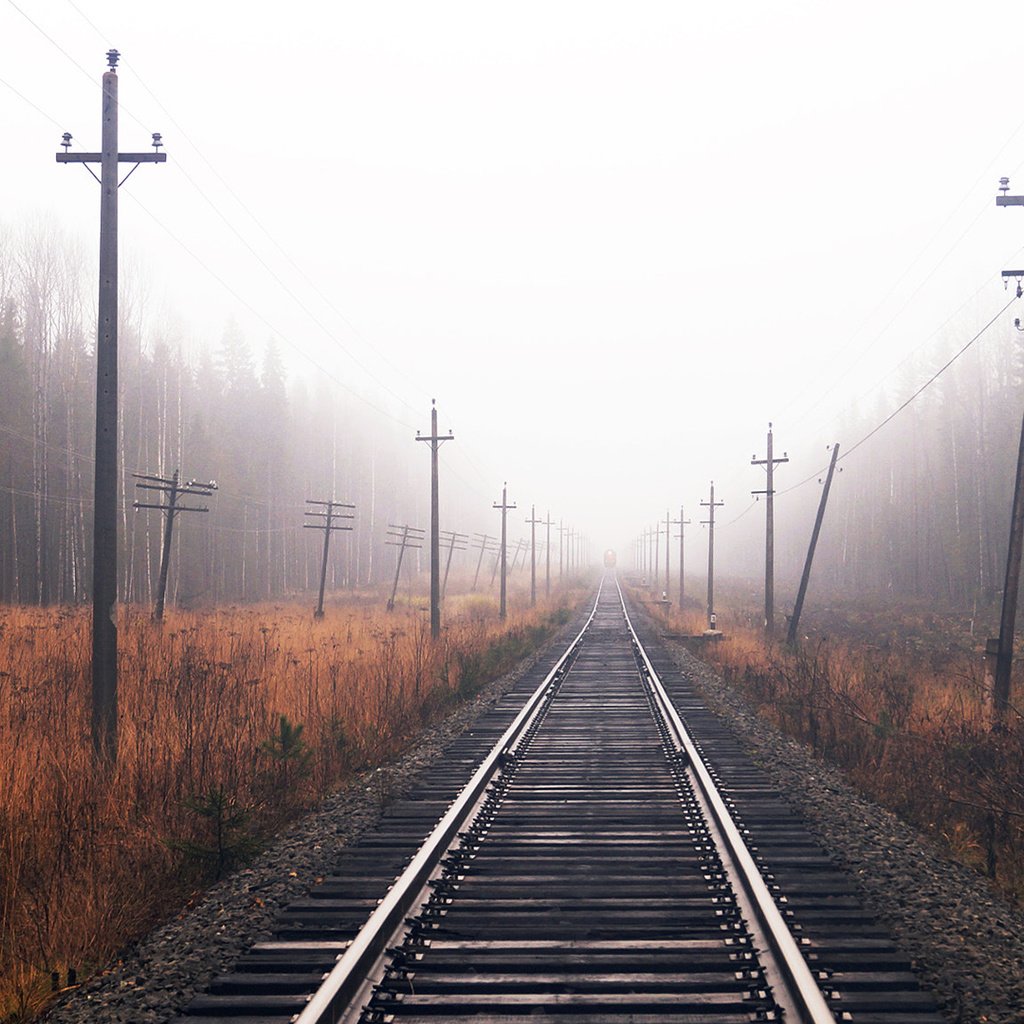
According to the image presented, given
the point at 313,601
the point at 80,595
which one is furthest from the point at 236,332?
the point at 80,595

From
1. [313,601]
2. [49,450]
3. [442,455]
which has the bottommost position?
[313,601]

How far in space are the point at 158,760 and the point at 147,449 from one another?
38.4 meters

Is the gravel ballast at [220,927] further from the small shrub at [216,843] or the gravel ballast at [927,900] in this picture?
the gravel ballast at [927,900]

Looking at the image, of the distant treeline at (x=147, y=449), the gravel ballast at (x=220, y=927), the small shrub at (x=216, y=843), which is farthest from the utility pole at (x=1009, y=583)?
the distant treeline at (x=147, y=449)

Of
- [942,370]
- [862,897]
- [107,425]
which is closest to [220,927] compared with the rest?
[862,897]

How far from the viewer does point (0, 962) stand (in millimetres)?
4062

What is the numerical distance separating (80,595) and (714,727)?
32.3m

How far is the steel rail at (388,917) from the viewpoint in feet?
11.5

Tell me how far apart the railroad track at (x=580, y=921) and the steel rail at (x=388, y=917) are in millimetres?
14

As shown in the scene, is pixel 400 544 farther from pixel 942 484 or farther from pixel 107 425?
pixel 942 484

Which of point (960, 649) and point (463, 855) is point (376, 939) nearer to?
point (463, 855)

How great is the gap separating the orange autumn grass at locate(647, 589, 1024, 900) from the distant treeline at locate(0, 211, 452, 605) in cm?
2854

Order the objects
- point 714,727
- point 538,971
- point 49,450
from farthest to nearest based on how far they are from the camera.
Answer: point 49,450 < point 714,727 < point 538,971

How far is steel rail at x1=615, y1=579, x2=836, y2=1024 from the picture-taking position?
11.5 ft
